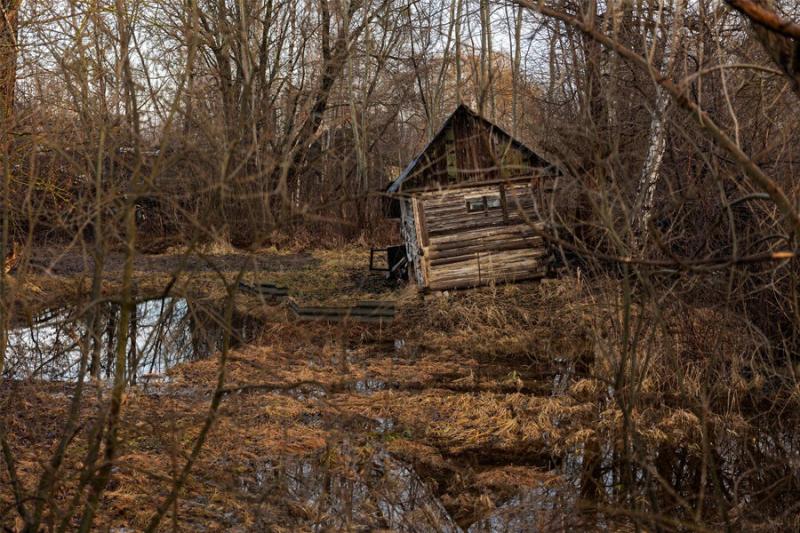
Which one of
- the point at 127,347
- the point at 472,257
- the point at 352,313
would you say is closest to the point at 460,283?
the point at 472,257

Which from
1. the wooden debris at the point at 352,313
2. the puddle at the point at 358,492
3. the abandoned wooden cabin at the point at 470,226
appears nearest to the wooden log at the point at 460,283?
the abandoned wooden cabin at the point at 470,226

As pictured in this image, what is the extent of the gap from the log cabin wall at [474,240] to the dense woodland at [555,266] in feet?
2.07

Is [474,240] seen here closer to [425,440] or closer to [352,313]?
[352,313]

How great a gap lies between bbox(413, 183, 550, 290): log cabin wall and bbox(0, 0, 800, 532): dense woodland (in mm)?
631

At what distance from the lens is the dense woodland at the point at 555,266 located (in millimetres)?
3432

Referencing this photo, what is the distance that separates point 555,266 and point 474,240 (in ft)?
6.12

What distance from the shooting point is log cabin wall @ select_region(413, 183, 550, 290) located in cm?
1498

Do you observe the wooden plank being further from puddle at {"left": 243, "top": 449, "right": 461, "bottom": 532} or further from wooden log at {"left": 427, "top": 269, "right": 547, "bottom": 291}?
puddle at {"left": 243, "top": 449, "right": 461, "bottom": 532}

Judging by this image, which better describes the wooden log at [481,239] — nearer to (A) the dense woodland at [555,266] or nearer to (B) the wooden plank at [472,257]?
(B) the wooden plank at [472,257]

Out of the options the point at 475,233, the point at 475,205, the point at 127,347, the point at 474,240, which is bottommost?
the point at 127,347

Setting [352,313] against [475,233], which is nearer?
[352,313]

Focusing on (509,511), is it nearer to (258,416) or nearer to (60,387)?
(258,416)

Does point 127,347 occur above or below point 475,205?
below

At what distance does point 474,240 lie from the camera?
1516cm
